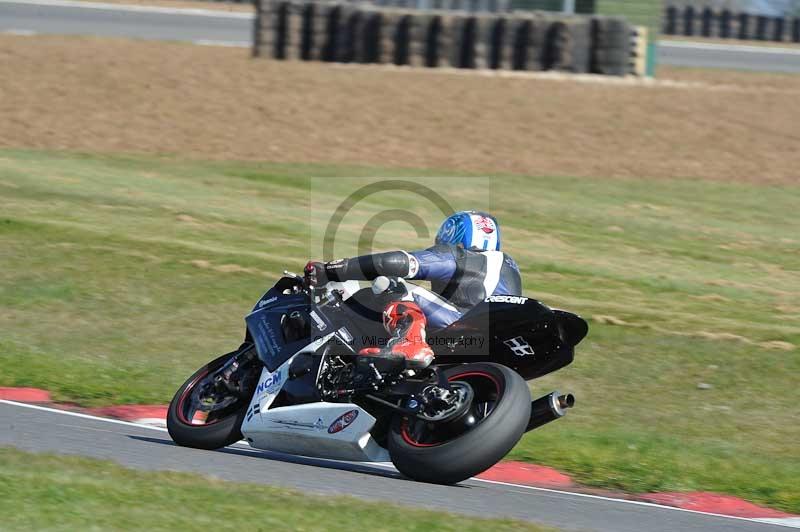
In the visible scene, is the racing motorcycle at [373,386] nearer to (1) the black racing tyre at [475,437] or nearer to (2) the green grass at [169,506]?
(1) the black racing tyre at [475,437]

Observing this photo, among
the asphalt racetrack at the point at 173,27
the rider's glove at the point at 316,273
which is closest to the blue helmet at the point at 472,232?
the rider's glove at the point at 316,273

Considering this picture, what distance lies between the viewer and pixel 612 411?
32.7 ft

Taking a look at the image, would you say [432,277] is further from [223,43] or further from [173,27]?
[173,27]

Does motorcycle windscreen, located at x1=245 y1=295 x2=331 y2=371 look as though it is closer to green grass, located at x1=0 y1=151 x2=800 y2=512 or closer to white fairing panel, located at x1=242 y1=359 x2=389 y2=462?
white fairing panel, located at x1=242 y1=359 x2=389 y2=462

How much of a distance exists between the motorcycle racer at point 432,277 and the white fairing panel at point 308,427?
41 centimetres

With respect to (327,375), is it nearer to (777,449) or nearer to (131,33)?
(777,449)

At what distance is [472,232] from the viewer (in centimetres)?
748

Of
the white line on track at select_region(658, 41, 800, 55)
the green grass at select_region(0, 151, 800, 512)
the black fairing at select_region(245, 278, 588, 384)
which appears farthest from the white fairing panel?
the white line on track at select_region(658, 41, 800, 55)

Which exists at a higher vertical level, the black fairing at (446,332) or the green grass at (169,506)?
the black fairing at (446,332)

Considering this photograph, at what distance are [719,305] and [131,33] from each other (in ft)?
68.6

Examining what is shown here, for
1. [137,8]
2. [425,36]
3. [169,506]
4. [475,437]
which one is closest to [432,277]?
[475,437]

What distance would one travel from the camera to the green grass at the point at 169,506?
5.64 meters

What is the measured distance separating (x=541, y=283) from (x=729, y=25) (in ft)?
110

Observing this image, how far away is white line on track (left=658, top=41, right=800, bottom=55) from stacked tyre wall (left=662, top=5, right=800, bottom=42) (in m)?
1.91
